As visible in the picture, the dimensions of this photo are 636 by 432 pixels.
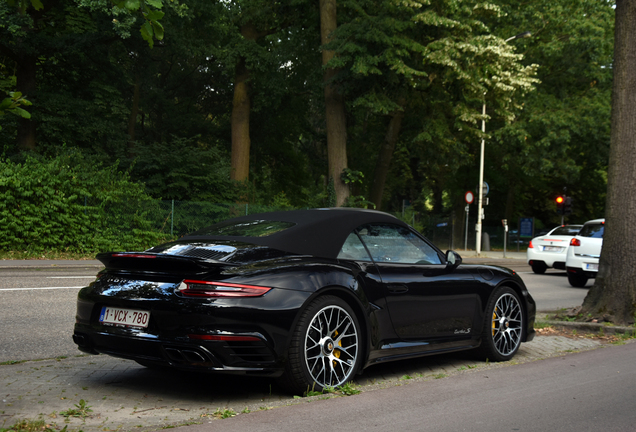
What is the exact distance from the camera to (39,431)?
12.2 ft

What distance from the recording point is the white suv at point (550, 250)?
1930 centimetres

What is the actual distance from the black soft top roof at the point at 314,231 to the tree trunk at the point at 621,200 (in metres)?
4.43

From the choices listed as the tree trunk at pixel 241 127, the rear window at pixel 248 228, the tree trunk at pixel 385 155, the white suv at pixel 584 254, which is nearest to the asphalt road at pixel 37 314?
the rear window at pixel 248 228

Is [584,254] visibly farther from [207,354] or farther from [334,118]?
[207,354]

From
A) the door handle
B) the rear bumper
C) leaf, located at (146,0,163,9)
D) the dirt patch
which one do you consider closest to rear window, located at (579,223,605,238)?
the dirt patch

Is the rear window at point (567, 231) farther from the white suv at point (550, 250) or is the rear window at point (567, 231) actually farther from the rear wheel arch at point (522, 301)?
the rear wheel arch at point (522, 301)

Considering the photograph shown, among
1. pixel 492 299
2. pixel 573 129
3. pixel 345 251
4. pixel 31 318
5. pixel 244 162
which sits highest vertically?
pixel 573 129

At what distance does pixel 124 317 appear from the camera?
4.67 meters

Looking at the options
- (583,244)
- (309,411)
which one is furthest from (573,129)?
(309,411)

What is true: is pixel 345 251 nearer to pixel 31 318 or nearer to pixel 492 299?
pixel 492 299

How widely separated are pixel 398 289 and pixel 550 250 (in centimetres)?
1541

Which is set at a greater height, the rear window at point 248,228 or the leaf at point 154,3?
the leaf at point 154,3

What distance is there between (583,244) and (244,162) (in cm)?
1599

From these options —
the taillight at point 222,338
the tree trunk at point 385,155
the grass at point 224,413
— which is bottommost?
the grass at point 224,413
